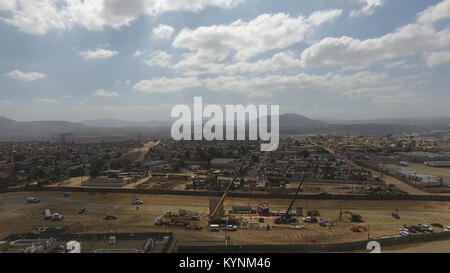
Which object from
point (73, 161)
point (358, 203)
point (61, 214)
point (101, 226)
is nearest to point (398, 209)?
point (358, 203)

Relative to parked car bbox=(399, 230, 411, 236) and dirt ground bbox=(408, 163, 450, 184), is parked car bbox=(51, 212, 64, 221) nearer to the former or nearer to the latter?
parked car bbox=(399, 230, 411, 236)

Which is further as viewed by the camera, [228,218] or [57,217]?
[57,217]

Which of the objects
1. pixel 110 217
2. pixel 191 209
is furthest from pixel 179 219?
pixel 110 217

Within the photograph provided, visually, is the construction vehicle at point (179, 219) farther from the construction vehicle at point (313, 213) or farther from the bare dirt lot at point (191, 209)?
the construction vehicle at point (313, 213)

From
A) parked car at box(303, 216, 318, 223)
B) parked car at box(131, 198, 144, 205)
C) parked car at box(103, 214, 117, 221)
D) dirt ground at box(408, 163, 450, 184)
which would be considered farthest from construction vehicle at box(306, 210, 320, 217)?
dirt ground at box(408, 163, 450, 184)

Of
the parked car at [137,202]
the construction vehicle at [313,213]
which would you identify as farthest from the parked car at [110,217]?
the construction vehicle at [313,213]

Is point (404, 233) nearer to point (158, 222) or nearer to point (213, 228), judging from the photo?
→ point (213, 228)

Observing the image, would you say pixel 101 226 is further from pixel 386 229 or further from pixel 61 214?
pixel 386 229
